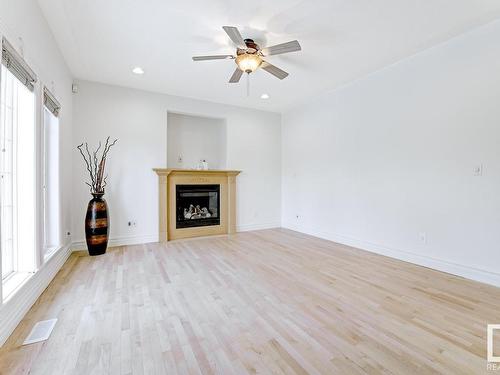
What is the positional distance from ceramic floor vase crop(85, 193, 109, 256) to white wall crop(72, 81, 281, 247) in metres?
0.50

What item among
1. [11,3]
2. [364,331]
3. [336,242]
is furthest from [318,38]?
[336,242]

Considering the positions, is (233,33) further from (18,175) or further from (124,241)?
(124,241)

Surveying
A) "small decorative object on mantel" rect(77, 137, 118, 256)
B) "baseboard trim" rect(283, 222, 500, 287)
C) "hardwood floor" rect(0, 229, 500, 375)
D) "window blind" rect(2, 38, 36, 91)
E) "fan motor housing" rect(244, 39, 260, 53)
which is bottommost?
"hardwood floor" rect(0, 229, 500, 375)

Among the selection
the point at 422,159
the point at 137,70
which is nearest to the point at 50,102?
the point at 137,70

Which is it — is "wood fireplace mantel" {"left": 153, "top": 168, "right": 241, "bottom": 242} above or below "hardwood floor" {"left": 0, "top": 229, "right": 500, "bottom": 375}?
above

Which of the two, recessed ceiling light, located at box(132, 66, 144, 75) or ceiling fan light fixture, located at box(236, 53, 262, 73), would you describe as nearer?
ceiling fan light fixture, located at box(236, 53, 262, 73)

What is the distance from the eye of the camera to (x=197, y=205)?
17.3 ft

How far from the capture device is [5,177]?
2.13 metres

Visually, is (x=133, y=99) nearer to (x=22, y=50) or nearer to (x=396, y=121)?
(x=22, y=50)

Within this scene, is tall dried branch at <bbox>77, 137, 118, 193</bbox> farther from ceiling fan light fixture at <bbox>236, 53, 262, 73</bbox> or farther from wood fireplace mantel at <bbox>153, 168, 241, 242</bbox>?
ceiling fan light fixture at <bbox>236, 53, 262, 73</bbox>

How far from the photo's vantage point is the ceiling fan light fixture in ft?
9.37

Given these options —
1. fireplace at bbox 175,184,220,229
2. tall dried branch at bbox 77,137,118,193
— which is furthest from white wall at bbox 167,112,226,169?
tall dried branch at bbox 77,137,118,193

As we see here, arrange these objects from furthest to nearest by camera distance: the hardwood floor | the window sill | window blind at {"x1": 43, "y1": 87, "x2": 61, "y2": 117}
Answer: window blind at {"x1": 43, "y1": 87, "x2": 61, "y2": 117}, the window sill, the hardwood floor

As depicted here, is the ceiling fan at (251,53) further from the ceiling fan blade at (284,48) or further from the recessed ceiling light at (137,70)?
the recessed ceiling light at (137,70)
